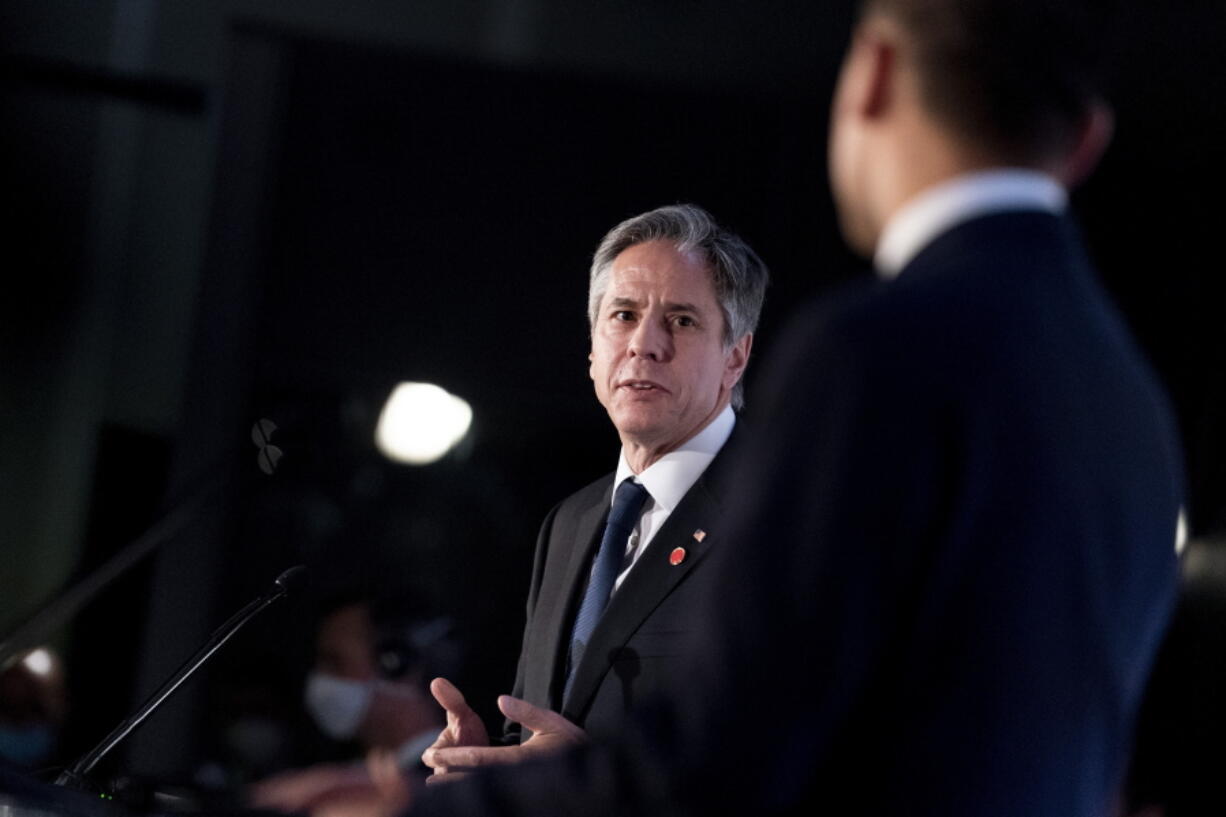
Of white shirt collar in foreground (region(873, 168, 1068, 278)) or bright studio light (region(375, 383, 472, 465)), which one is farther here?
bright studio light (region(375, 383, 472, 465))

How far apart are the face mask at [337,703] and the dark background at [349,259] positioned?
3.6 inches

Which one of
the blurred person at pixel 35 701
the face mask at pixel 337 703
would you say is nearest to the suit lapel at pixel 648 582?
the face mask at pixel 337 703

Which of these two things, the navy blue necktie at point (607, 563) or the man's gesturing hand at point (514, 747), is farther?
the navy blue necktie at point (607, 563)

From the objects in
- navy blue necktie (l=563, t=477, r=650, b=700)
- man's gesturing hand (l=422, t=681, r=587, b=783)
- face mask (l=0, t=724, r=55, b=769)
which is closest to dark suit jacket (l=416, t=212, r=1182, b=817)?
man's gesturing hand (l=422, t=681, r=587, b=783)

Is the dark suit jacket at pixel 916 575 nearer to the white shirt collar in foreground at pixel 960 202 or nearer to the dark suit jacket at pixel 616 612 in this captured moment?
the white shirt collar in foreground at pixel 960 202

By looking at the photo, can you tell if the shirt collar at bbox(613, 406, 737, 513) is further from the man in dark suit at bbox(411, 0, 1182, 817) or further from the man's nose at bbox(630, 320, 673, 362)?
the man in dark suit at bbox(411, 0, 1182, 817)

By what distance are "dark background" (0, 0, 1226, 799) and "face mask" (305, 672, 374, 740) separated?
9 centimetres

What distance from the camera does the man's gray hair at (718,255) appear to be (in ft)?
5.81

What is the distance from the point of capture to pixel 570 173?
3.16 metres

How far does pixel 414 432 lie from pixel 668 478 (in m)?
2.55

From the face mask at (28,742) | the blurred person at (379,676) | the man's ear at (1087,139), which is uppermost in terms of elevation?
the man's ear at (1087,139)

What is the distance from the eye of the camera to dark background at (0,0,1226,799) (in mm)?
2771

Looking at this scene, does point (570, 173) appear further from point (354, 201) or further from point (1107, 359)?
point (1107, 359)

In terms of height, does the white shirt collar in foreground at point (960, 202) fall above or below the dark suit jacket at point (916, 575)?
above
